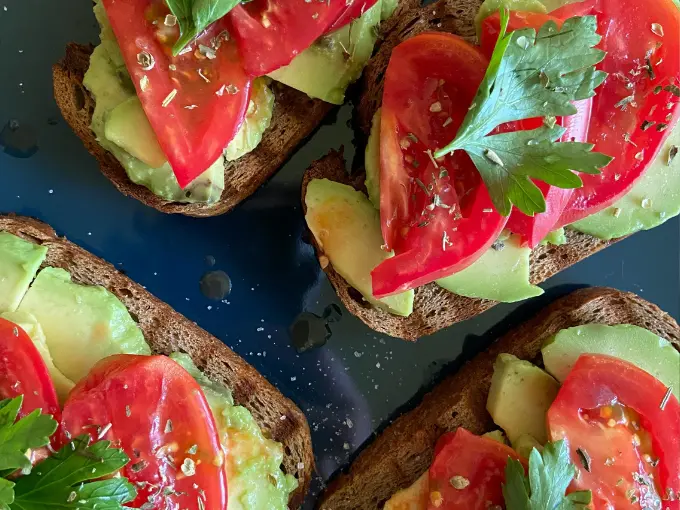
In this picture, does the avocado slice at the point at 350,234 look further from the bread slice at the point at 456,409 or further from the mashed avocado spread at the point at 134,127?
the bread slice at the point at 456,409

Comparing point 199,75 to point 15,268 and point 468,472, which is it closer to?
point 15,268

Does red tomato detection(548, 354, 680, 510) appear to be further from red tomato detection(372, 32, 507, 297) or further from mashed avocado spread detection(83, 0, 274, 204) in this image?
mashed avocado spread detection(83, 0, 274, 204)

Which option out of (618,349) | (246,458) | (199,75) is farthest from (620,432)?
(199,75)

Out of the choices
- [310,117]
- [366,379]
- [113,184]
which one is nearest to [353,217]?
[310,117]

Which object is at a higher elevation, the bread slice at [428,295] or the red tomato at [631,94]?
the red tomato at [631,94]

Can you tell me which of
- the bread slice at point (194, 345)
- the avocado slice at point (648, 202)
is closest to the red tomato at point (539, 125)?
the avocado slice at point (648, 202)

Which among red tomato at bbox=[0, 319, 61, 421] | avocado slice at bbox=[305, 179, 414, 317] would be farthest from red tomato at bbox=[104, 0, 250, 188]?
red tomato at bbox=[0, 319, 61, 421]
